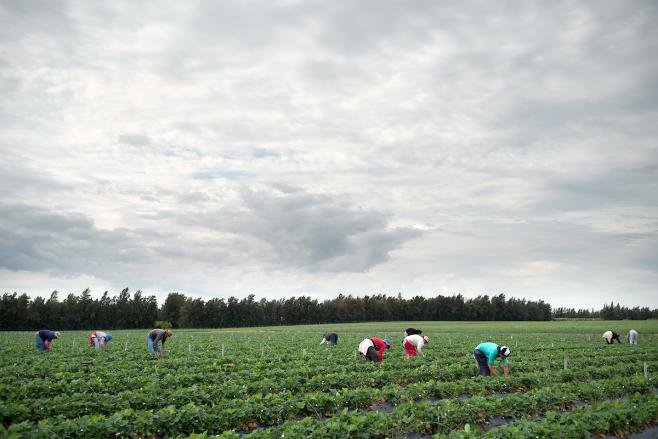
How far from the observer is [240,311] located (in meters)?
121

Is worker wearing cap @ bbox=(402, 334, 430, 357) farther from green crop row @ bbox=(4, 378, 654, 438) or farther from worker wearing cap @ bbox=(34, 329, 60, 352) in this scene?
worker wearing cap @ bbox=(34, 329, 60, 352)

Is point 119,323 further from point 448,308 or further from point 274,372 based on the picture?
point 274,372

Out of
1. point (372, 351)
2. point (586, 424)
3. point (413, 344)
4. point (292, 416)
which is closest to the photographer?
point (586, 424)

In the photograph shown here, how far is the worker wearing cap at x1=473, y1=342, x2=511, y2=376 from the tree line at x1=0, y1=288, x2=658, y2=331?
331ft

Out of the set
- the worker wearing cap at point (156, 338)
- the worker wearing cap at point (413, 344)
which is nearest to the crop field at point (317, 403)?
the worker wearing cap at point (413, 344)

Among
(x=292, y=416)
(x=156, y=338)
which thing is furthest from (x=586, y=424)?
(x=156, y=338)

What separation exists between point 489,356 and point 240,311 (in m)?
110

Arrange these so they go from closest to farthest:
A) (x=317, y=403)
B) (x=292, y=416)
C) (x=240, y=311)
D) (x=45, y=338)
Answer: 1. (x=292, y=416)
2. (x=317, y=403)
3. (x=45, y=338)
4. (x=240, y=311)

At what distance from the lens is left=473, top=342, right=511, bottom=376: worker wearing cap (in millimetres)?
16850

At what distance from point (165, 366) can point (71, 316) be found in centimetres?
9497

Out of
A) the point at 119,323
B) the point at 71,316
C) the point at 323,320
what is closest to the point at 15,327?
the point at 71,316

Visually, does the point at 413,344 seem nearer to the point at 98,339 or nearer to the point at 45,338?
the point at 98,339

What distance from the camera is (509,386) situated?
1587cm

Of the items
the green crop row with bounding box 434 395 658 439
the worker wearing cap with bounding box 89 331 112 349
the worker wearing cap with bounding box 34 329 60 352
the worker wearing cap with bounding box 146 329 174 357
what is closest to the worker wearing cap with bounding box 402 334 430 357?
the green crop row with bounding box 434 395 658 439
